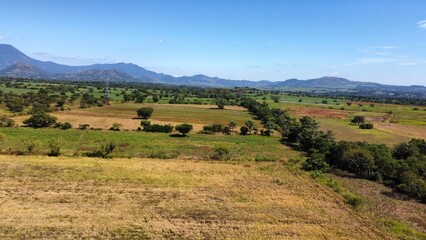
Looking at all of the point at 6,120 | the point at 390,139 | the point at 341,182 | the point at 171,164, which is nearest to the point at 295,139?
the point at 390,139

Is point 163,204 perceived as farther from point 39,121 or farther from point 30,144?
point 39,121

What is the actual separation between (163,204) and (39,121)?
153 ft

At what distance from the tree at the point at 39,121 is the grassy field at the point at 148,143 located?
3585 mm

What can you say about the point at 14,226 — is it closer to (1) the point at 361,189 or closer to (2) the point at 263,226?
(2) the point at 263,226

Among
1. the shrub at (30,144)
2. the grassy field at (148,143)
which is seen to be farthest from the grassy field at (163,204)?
the grassy field at (148,143)

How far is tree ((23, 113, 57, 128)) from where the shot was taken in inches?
2569

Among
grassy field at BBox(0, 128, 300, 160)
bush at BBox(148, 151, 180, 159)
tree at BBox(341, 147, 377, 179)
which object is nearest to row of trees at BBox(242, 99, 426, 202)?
tree at BBox(341, 147, 377, 179)

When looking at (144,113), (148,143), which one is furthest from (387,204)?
(144,113)

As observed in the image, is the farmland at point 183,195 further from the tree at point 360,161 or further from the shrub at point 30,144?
the tree at point 360,161

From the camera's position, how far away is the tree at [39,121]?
214 feet

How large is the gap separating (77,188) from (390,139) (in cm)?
6472

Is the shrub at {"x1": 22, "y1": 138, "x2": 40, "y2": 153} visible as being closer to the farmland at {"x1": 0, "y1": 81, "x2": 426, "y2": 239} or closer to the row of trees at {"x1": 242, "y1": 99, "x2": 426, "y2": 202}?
the farmland at {"x1": 0, "y1": 81, "x2": 426, "y2": 239}

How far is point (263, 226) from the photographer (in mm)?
24891

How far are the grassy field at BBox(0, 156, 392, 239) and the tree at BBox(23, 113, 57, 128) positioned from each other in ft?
84.9
